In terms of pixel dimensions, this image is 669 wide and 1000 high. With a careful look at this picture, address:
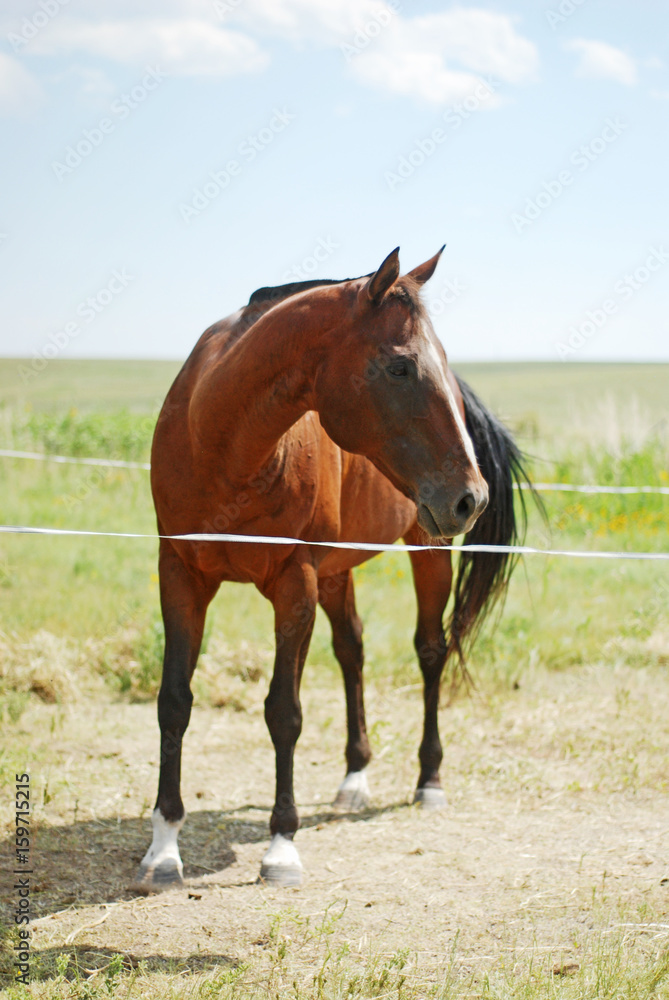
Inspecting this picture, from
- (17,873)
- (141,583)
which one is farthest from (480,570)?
(141,583)

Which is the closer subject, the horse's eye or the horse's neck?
the horse's eye

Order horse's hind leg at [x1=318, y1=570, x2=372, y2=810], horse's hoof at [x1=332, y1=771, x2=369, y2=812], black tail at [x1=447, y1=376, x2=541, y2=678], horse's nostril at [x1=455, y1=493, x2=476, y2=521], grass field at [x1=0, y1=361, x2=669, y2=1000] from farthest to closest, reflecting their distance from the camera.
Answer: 1. black tail at [x1=447, y1=376, x2=541, y2=678]
2. horse's hind leg at [x1=318, y1=570, x2=372, y2=810]
3. horse's hoof at [x1=332, y1=771, x2=369, y2=812]
4. horse's nostril at [x1=455, y1=493, x2=476, y2=521]
5. grass field at [x1=0, y1=361, x2=669, y2=1000]

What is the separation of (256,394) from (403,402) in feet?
2.02

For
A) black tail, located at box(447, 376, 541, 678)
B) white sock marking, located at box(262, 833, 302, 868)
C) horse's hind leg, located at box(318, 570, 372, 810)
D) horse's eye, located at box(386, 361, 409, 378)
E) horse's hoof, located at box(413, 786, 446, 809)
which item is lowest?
horse's hoof, located at box(413, 786, 446, 809)

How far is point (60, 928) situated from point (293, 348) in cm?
221

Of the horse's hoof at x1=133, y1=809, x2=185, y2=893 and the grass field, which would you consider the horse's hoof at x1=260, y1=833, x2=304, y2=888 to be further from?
the horse's hoof at x1=133, y1=809, x2=185, y2=893

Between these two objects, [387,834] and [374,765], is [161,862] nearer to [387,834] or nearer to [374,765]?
[387,834]

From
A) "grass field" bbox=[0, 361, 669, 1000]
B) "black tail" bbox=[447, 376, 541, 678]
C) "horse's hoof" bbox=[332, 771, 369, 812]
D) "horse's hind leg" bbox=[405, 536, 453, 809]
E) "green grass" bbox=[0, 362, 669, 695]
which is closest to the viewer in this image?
"grass field" bbox=[0, 361, 669, 1000]

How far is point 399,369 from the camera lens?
115 inches

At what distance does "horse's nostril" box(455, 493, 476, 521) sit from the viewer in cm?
281

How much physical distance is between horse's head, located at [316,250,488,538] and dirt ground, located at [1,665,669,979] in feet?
4.63

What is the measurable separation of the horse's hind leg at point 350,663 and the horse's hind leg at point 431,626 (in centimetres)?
34

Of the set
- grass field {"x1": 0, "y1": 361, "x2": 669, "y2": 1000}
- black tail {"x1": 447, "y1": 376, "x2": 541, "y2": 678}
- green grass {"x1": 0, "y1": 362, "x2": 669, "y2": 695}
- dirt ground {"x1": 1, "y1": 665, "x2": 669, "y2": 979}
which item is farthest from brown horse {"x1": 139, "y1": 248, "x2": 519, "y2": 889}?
green grass {"x1": 0, "y1": 362, "x2": 669, "y2": 695}

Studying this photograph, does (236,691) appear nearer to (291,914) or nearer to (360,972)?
(291,914)
